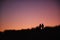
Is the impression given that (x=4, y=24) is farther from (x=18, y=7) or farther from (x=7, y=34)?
(x=7, y=34)

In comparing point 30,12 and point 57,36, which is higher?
point 30,12

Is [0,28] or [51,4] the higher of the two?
[51,4]

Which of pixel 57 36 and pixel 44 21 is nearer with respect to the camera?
pixel 57 36

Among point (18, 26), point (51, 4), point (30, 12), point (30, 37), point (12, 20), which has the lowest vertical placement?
point (30, 37)

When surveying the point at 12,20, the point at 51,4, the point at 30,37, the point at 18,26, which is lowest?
the point at 30,37

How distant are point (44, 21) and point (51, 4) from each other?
33 centimetres

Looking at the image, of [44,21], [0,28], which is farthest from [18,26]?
[44,21]

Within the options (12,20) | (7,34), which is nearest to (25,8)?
(12,20)

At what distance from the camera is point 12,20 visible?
1765mm

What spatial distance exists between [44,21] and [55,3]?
0.38m

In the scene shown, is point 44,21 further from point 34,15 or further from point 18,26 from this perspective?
point 18,26

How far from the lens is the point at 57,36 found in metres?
1.21

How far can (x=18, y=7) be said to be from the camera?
1771mm

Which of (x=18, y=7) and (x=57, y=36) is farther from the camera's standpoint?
(x=18, y=7)
